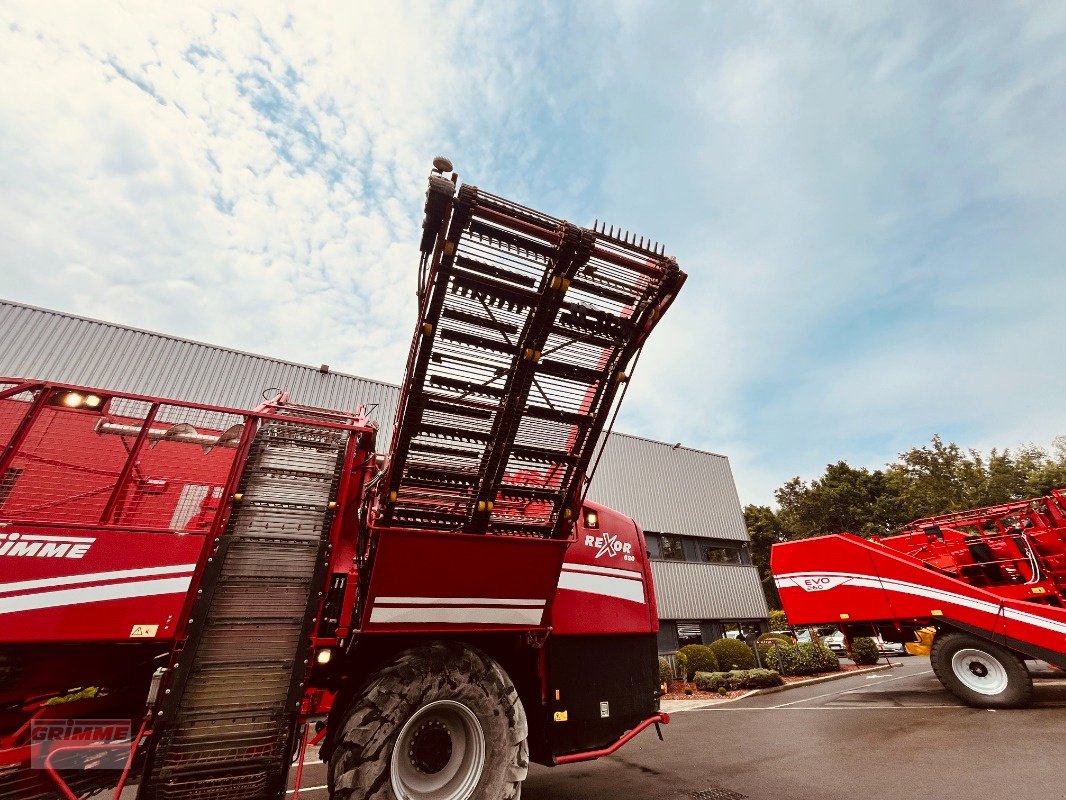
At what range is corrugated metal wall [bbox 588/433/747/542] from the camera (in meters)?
21.7

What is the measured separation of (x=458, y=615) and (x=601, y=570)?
6.16 ft

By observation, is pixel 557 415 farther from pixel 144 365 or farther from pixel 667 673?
pixel 144 365

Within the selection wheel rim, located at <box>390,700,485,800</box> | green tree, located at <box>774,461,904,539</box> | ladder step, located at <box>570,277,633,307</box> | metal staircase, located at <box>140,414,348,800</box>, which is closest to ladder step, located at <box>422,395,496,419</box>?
ladder step, located at <box>570,277,633,307</box>

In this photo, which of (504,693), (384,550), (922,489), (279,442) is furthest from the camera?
(922,489)

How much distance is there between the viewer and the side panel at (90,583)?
9.42 ft

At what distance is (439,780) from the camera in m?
3.58

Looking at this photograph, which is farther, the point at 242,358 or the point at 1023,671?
the point at 242,358

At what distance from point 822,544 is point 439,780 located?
930 cm

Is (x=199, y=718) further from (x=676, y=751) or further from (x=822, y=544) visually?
(x=822, y=544)

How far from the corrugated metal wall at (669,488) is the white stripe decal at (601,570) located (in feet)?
48.5

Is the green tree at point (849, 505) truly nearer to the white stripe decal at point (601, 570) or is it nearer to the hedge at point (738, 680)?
the hedge at point (738, 680)

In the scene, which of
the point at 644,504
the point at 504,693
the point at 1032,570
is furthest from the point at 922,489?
the point at 504,693

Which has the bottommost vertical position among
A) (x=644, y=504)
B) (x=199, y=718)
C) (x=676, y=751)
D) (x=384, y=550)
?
(x=676, y=751)

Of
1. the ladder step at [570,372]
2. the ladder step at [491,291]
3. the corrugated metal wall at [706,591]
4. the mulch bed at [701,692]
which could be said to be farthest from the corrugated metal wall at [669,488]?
the ladder step at [491,291]
